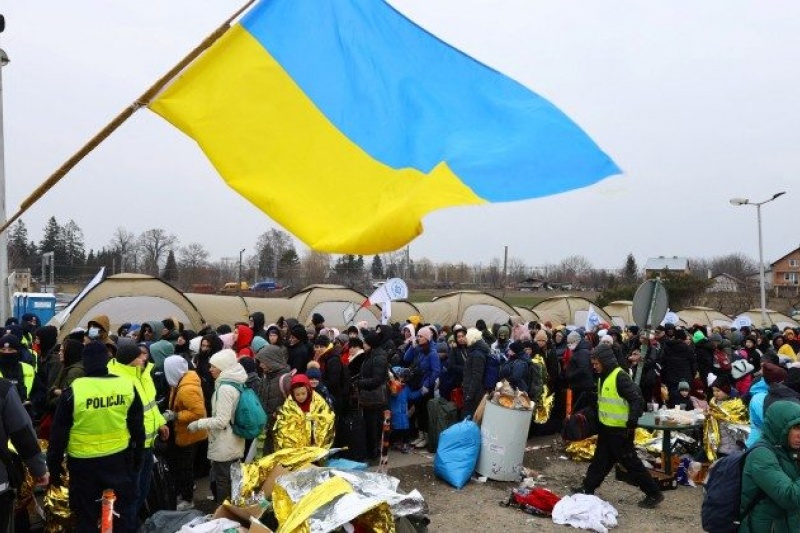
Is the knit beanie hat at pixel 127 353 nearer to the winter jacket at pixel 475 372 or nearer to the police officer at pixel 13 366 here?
the police officer at pixel 13 366

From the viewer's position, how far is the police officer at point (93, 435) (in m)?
4.82

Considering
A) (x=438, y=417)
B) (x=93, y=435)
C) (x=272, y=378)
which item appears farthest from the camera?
(x=438, y=417)

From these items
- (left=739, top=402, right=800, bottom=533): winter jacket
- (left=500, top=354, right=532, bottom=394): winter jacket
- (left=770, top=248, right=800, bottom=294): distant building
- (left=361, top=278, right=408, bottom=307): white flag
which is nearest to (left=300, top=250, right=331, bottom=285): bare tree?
(left=361, top=278, right=408, bottom=307): white flag

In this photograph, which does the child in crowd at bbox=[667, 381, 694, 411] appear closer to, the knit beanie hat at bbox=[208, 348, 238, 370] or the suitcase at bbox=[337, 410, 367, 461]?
the suitcase at bbox=[337, 410, 367, 461]

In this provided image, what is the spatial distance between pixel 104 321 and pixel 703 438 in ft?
24.8

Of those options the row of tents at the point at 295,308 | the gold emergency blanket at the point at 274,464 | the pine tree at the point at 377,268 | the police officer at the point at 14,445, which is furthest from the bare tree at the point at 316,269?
the police officer at the point at 14,445

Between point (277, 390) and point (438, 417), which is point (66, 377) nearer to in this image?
point (277, 390)

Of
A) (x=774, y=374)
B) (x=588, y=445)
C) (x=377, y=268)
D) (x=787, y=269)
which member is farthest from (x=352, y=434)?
(x=787, y=269)

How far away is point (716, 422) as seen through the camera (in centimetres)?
864

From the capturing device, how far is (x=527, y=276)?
3622 inches

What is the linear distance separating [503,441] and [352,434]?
6.24ft

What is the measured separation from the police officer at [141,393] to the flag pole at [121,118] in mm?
1622

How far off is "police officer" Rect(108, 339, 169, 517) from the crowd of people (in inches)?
0.6

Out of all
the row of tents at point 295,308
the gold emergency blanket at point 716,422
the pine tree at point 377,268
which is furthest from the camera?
the pine tree at point 377,268
